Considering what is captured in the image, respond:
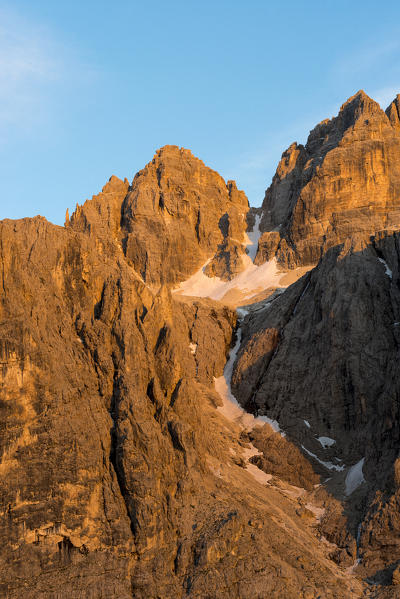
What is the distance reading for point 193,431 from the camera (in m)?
53.8

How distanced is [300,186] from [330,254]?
39938 mm

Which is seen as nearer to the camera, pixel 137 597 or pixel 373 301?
pixel 137 597

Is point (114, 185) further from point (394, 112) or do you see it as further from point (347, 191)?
point (394, 112)

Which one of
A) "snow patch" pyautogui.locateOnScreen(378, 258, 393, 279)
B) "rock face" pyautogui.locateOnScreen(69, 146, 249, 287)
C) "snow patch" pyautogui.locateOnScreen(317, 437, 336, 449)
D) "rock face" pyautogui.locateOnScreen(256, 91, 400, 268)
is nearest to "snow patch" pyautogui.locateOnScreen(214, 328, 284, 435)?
"snow patch" pyautogui.locateOnScreen(317, 437, 336, 449)

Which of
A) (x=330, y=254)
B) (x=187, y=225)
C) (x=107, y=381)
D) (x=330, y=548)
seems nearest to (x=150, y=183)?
(x=187, y=225)

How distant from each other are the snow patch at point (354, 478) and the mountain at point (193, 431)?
247mm

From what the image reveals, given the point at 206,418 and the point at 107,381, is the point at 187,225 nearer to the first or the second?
the point at 206,418

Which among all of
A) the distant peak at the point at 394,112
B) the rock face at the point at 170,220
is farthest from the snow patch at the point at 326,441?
the distant peak at the point at 394,112

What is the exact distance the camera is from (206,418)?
64188mm

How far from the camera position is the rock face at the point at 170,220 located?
4321 inches

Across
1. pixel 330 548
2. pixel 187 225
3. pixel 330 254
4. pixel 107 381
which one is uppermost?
pixel 187 225

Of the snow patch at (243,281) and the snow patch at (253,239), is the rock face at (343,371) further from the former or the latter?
the snow patch at (253,239)

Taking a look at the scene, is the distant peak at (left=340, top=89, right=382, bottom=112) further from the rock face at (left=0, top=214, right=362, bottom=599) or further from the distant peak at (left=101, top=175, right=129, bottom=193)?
the rock face at (left=0, top=214, right=362, bottom=599)

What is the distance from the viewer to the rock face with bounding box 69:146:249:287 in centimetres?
10975
